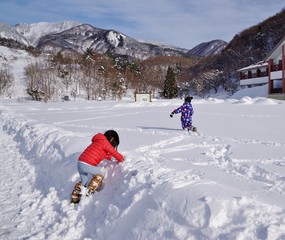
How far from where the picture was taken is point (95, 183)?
452 centimetres

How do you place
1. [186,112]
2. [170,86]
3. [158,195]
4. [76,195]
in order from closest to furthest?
[158,195], [76,195], [186,112], [170,86]

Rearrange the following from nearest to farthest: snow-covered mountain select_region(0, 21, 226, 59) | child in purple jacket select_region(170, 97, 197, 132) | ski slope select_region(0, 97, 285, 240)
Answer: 1. ski slope select_region(0, 97, 285, 240)
2. child in purple jacket select_region(170, 97, 197, 132)
3. snow-covered mountain select_region(0, 21, 226, 59)

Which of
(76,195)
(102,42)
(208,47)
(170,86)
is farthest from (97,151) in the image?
(208,47)

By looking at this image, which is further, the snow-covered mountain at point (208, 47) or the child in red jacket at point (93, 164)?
the snow-covered mountain at point (208, 47)

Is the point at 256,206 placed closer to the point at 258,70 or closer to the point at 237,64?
the point at 258,70

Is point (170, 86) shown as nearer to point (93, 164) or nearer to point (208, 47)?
point (93, 164)

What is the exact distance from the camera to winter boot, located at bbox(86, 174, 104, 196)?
4480 millimetres

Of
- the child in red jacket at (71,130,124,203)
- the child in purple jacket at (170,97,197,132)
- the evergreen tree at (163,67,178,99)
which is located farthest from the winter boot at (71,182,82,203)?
the evergreen tree at (163,67,178,99)

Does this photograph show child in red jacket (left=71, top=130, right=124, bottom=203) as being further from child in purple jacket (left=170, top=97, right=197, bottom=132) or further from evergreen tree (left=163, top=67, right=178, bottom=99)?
evergreen tree (left=163, top=67, right=178, bottom=99)

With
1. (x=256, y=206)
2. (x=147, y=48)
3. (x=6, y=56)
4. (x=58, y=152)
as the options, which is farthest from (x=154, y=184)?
(x=147, y=48)

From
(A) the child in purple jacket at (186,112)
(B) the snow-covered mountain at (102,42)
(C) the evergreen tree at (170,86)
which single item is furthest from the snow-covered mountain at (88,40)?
(A) the child in purple jacket at (186,112)

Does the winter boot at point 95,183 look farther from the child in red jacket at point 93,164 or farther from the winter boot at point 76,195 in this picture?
the winter boot at point 76,195

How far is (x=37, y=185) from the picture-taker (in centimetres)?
562

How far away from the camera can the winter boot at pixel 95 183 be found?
448cm
